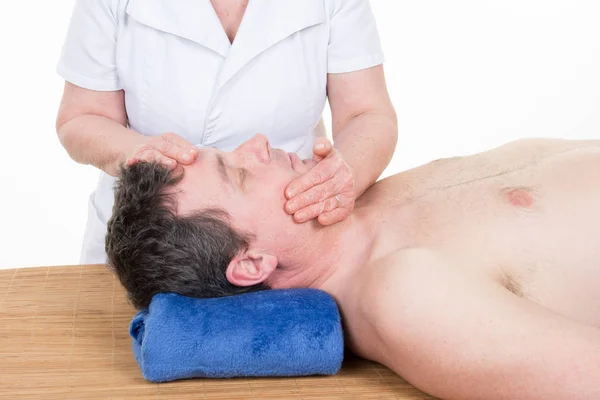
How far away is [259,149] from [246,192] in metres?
0.12

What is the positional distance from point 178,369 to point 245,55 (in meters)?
0.85

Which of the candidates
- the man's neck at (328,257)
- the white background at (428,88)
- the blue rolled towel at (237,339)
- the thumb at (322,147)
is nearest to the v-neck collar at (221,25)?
the thumb at (322,147)

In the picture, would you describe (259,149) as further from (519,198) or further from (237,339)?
(519,198)

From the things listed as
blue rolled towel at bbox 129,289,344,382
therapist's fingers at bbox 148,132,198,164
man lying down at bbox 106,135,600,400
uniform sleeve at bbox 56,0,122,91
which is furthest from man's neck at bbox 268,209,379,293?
uniform sleeve at bbox 56,0,122,91

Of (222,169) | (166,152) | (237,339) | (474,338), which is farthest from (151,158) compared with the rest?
(474,338)

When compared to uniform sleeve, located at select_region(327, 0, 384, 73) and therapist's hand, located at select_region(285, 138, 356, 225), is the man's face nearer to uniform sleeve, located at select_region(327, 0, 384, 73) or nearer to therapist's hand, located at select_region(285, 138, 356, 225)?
therapist's hand, located at select_region(285, 138, 356, 225)

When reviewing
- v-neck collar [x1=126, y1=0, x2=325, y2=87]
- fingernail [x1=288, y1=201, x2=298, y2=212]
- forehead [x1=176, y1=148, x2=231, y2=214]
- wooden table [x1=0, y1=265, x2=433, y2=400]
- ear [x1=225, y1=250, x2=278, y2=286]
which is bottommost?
wooden table [x1=0, y1=265, x2=433, y2=400]

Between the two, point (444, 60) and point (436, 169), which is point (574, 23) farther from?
point (436, 169)

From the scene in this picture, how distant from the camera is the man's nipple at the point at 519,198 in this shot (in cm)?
206

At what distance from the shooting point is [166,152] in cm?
199

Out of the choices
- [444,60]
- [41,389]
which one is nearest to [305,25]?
[41,389]

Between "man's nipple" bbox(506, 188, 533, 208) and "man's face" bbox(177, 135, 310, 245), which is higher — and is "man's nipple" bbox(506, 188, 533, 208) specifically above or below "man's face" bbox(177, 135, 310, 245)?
above

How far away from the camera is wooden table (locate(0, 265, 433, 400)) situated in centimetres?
188

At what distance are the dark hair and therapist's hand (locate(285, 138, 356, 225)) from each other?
0.14m
